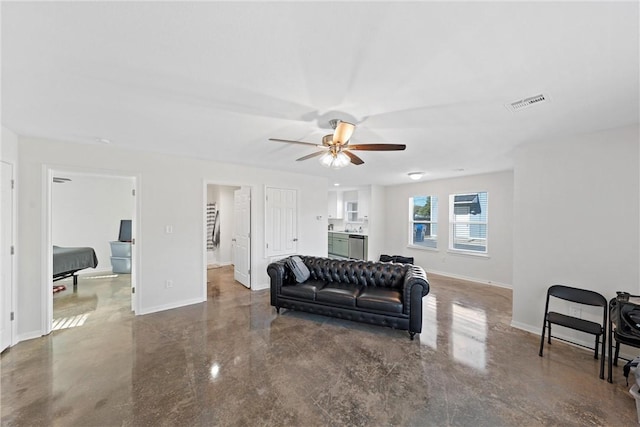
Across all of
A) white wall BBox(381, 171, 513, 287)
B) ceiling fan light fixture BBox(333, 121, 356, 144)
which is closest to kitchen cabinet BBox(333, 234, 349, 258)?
white wall BBox(381, 171, 513, 287)

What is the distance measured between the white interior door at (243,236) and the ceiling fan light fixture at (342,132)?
10.0ft

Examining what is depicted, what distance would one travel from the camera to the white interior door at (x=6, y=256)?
258 centimetres

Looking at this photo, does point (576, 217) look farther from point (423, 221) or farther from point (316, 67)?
point (423, 221)

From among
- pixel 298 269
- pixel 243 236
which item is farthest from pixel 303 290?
pixel 243 236

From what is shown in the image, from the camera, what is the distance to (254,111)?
7.17 feet

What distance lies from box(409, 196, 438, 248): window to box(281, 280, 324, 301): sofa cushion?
4052 millimetres

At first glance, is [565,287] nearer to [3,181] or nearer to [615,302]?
[615,302]

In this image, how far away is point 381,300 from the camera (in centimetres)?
308

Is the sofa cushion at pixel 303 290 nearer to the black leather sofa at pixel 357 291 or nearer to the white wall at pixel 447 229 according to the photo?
the black leather sofa at pixel 357 291

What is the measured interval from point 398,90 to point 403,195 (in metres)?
5.49

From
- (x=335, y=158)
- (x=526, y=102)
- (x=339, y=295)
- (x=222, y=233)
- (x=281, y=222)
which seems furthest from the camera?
(x=222, y=233)

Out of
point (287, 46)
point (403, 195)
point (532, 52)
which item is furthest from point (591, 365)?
point (403, 195)

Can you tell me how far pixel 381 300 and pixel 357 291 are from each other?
0.40 meters

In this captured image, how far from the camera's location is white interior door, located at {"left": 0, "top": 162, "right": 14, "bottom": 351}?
2580 mm
